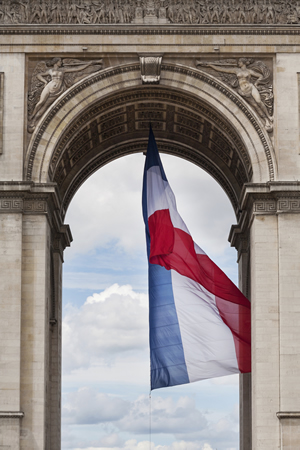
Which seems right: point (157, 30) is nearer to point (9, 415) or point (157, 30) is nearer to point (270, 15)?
Result: point (270, 15)

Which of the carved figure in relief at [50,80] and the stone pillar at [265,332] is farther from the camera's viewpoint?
the carved figure in relief at [50,80]

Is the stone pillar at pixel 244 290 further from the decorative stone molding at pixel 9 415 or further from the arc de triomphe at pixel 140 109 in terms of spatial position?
the decorative stone molding at pixel 9 415

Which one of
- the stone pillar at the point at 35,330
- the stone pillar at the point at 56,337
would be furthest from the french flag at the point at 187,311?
the stone pillar at the point at 56,337

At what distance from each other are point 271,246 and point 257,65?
736 cm

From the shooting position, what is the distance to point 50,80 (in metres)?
42.3

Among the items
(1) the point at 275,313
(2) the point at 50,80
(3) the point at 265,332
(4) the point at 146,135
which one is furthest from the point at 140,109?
(3) the point at 265,332

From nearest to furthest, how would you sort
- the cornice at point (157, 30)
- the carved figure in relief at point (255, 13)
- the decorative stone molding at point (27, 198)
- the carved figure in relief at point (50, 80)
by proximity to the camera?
the decorative stone molding at point (27, 198) < the carved figure in relief at point (50, 80) < the cornice at point (157, 30) < the carved figure in relief at point (255, 13)

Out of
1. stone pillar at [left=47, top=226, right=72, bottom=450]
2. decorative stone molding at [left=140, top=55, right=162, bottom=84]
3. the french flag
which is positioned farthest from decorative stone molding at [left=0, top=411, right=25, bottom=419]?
decorative stone molding at [left=140, top=55, right=162, bottom=84]

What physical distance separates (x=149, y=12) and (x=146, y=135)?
740cm

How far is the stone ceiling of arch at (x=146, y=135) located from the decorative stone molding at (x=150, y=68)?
64cm

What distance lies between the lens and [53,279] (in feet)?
153

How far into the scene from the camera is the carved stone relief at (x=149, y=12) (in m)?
42.7

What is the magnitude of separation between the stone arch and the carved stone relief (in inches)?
81.5

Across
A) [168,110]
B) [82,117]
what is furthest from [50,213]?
[168,110]
